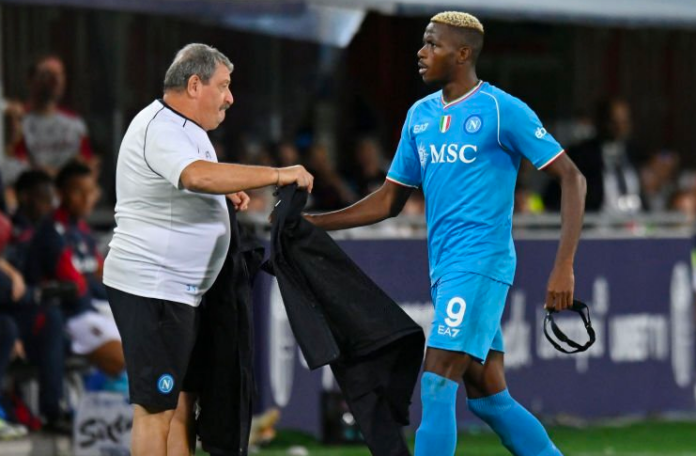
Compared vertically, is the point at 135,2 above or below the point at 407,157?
above

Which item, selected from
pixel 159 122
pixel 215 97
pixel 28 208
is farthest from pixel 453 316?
pixel 28 208

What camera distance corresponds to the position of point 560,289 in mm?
7129

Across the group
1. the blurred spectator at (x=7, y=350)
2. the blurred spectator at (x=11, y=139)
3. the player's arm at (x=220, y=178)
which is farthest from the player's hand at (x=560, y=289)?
the blurred spectator at (x=11, y=139)

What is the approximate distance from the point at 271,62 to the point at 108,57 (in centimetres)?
160

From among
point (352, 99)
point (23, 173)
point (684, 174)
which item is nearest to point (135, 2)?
point (23, 173)

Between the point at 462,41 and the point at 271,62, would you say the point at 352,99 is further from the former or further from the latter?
the point at 462,41

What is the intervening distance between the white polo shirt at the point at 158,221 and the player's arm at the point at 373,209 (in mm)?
635

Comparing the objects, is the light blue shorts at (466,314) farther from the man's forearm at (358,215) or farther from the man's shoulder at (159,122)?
the man's shoulder at (159,122)

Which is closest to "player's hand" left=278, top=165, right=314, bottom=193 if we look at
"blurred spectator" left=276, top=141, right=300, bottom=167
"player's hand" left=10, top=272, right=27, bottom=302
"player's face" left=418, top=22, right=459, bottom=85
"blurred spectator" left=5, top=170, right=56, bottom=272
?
"player's face" left=418, top=22, right=459, bottom=85

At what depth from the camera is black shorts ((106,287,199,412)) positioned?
7.28 meters

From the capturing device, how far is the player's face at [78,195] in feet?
36.6

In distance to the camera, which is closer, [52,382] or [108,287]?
[108,287]

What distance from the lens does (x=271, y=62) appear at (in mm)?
15430

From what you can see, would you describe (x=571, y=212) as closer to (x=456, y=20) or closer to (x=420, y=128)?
(x=420, y=128)
